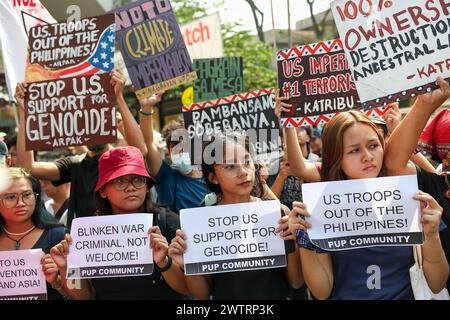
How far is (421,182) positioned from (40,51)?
2.76 meters

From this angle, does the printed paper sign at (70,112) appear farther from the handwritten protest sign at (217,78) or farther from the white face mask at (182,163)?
the handwritten protest sign at (217,78)

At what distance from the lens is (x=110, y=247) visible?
328 cm

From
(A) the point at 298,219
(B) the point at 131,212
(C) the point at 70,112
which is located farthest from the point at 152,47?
Answer: (A) the point at 298,219

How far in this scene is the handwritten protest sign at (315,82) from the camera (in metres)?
3.97

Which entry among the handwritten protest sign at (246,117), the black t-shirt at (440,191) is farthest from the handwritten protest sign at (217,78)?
the black t-shirt at (440,191)

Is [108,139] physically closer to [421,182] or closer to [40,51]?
[40,51]

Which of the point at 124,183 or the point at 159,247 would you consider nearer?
the point at 159,247

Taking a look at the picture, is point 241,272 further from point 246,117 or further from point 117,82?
point 246,117

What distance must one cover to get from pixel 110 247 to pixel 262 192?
2.88 feet

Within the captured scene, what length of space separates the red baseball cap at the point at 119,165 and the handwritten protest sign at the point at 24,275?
1.70 ft

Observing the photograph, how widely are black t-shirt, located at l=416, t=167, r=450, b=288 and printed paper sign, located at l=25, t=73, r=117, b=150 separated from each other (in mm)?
1911

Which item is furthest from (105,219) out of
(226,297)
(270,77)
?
(270,77)

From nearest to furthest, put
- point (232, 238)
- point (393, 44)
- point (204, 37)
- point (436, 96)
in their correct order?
1. point (436, 96)
2. point (232, 238)
3. point (393, 44)
4. point (204, 37)

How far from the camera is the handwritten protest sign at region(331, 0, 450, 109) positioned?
10.7ft
